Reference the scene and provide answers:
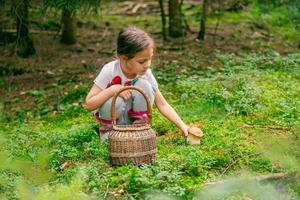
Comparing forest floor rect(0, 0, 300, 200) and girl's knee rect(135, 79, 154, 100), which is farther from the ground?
girl's knee rect(135, 79, 154, 100)

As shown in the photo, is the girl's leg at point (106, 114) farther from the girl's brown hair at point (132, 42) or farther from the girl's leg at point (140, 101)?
the girl's brown hair at point (132, 42)

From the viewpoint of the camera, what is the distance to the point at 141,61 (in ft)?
15.8

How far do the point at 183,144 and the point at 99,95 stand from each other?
2.69 feet

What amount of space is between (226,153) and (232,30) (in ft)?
24.1

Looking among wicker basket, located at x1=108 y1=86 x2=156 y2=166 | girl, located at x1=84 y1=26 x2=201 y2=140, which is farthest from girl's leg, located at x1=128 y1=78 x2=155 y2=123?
wicker basket, located at x1=108 y1=86 x2=156 y2=166

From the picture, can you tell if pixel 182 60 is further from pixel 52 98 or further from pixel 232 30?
pixel 232 30

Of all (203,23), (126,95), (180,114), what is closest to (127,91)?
(126,95)

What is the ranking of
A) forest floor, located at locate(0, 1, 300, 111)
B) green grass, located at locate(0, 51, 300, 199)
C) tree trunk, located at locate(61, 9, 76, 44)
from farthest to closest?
tree trunk, located at locate(61, 9, 76, 44), forest floor, located at locate(0, 1, 300, 111), green grass, located at locate(0, 51, 300, 199)

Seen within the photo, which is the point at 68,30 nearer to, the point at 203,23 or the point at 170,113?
the point at 203,23

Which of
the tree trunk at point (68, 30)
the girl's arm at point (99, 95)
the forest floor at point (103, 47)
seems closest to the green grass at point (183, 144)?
the girl's arm at point (99, 95)

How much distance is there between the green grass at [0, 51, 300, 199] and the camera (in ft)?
9.56

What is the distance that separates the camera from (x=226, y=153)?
4.78 metres

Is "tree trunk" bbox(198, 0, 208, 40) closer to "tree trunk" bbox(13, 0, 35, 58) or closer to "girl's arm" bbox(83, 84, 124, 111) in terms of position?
"tree trunk" bbox(13, 0, 35, 58)

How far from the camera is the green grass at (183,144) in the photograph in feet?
9.56
